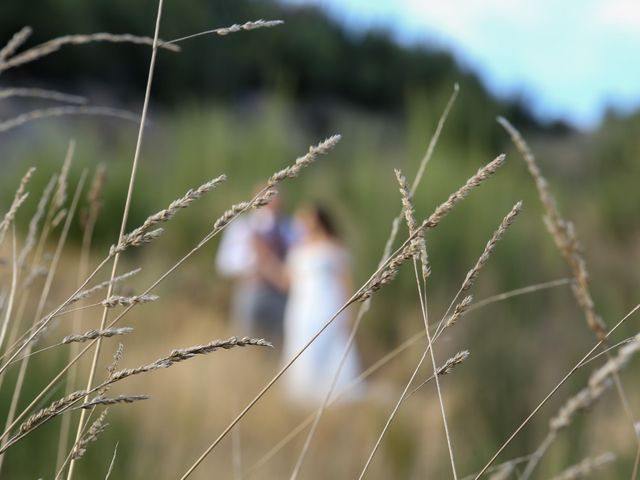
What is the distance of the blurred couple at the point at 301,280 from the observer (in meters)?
7.11

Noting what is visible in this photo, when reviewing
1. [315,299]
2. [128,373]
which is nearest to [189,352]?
[128,373]

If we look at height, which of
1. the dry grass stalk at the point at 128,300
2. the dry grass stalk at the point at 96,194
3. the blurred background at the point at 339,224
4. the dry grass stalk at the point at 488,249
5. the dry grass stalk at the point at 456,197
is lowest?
the blurred background at the point at 339,224

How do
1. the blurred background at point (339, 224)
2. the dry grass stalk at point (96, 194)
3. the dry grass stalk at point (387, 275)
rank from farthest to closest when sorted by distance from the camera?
the blurred background at point (339, 224) < the dry grass stalk at point (96, 194) < the dry grass stalk at point (387, 275)

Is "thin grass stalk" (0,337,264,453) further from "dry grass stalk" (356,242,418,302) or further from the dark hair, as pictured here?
the dark hair

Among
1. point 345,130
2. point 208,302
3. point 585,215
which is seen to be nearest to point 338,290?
point 208,302

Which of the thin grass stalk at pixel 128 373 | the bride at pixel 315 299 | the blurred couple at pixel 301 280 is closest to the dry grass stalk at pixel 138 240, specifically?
the thin grass stalk at pixel 128 373

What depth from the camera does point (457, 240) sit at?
406 inches

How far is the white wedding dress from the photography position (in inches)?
281

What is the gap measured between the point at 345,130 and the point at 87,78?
6.30 metres

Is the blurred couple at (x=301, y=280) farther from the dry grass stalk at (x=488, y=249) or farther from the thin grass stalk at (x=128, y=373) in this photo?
the thin grass stalk at (x=128, y=373)

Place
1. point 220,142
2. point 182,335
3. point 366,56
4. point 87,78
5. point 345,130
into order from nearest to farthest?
point 182,335
point 220,142
point 345,130
point 87,78
point 366,56

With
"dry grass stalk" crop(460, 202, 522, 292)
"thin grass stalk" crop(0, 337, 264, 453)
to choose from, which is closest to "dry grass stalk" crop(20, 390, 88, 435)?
"thin grass stalk" crop(0, 337, 264, 453)

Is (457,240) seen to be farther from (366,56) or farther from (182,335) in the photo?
(366,56)

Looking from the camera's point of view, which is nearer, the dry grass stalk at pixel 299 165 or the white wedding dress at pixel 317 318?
the dry grass stalk at pixel 299 165
